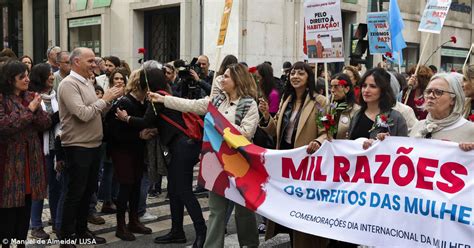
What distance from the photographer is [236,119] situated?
5.06 metres

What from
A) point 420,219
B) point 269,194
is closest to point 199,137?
A: point 269,194

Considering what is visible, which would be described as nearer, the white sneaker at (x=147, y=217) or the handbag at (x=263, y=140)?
the handbag at (x=263, y=140)

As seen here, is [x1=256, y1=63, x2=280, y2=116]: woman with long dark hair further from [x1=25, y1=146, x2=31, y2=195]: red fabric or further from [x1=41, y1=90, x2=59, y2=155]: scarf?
[x1=25, y1=146, x2=31, y2=195]: red fabric

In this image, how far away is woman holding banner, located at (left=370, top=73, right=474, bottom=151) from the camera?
391cm

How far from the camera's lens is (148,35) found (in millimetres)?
19422

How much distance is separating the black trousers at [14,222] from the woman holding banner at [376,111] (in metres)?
3.16

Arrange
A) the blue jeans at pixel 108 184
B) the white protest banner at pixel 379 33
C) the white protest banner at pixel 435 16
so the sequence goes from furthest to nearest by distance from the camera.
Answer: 1. the white protest banner at pixel 379 33
2. the white protest banner at pixel 435 16
3. the blue jeans at pixel 108 184

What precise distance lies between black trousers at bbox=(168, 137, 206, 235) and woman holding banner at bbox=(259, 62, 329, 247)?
81 cm

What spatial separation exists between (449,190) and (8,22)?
27179 mm

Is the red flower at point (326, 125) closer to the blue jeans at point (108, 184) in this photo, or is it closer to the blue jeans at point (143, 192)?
the blue jeans at point (143, 192)

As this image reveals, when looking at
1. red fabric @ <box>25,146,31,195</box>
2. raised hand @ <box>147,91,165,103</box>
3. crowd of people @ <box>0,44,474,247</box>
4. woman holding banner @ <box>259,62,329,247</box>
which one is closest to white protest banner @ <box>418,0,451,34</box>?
crowd of people @ <box>0,44,474,247</box>

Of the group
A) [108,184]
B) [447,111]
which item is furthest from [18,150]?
[447,111]

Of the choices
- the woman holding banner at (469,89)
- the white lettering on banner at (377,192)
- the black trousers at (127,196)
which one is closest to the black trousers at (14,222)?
the black trousers at (127,196)

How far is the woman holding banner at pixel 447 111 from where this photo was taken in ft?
12.8
